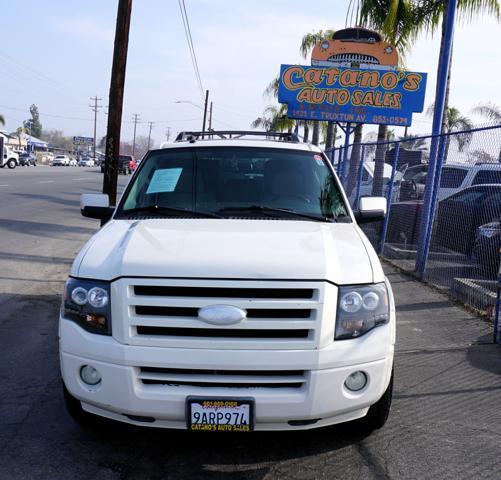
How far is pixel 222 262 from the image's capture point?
323 cm

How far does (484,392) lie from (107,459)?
2988mm

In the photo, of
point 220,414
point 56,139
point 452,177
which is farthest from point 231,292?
point 56,139

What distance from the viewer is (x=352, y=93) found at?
55.1ft

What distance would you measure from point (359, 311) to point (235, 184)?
1.89m

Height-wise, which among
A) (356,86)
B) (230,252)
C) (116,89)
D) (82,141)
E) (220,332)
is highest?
(356,86)

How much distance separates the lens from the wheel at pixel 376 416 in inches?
142

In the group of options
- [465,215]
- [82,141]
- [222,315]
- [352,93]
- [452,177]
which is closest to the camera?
[222,315]

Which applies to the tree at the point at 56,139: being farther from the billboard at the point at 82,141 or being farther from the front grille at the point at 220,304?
the front grille at the point at 220,304

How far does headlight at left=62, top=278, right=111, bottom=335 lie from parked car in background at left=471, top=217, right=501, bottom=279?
20.7 ft

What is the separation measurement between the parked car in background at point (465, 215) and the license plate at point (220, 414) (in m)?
6.19

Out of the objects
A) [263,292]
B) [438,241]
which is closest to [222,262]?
[263,292]

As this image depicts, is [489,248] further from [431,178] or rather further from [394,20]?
[394,20]

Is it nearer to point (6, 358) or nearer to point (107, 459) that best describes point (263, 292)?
point (107, 459)

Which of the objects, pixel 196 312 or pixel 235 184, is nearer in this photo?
pixel 196 312
